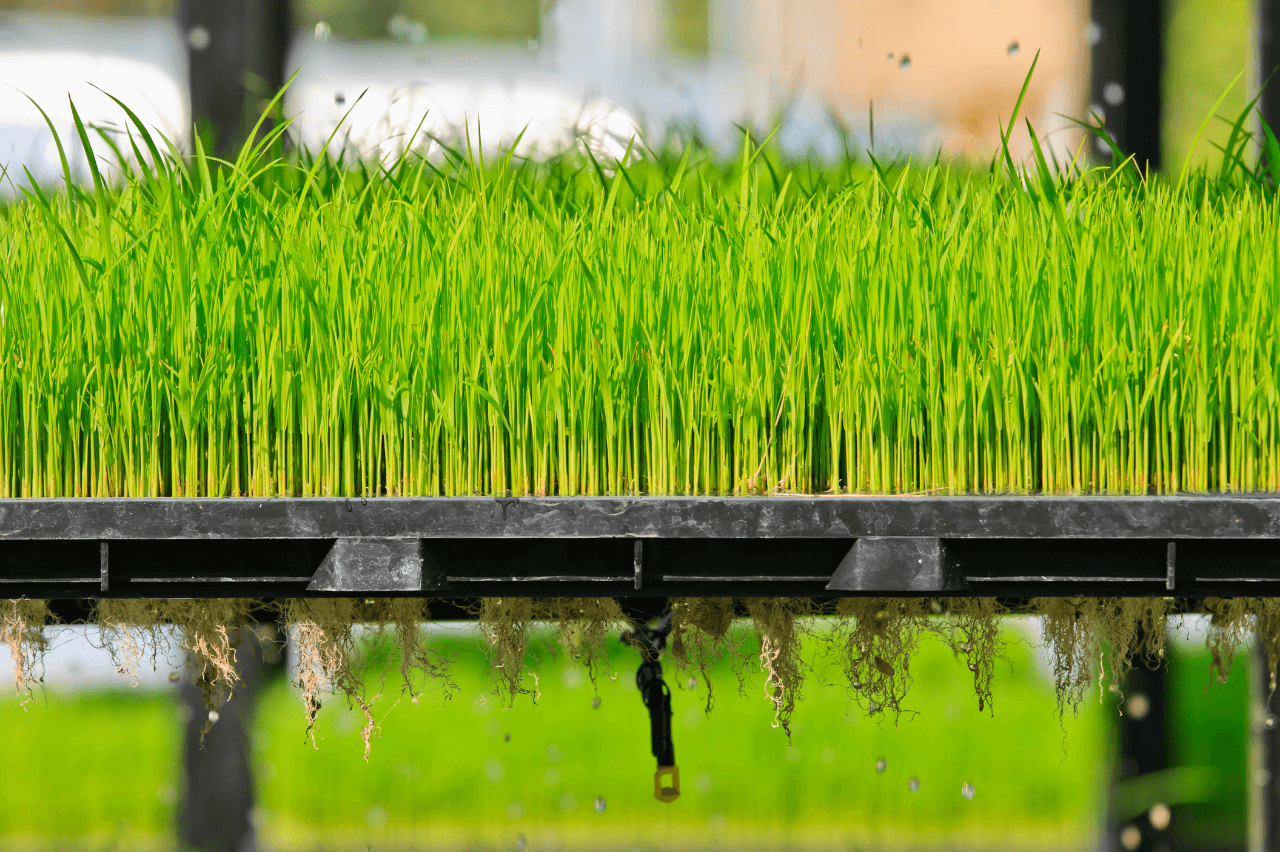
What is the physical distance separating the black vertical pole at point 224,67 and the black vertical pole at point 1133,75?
1.93 meters

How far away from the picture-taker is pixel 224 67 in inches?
73.8

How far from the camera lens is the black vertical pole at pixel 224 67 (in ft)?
6.11

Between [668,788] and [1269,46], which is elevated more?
[1269,46]

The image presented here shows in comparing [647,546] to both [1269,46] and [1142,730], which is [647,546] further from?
[1269,46]

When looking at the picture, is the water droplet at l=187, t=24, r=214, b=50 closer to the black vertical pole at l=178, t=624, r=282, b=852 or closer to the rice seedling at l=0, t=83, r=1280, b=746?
the rice seedling at l=0, t=83, r=1280, b=746

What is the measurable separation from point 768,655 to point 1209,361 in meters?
0.69

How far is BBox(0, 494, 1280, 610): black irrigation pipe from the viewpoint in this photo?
3.13 ft

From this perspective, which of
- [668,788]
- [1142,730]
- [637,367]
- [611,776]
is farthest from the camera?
[611,776]

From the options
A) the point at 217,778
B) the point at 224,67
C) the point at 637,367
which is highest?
the point at 224,67

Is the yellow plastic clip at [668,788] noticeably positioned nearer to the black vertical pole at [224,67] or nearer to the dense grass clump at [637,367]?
the dense grass clump at [637,367]

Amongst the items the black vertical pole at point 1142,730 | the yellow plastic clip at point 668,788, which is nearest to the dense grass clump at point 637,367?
the yellow plastic clip at point 668,788

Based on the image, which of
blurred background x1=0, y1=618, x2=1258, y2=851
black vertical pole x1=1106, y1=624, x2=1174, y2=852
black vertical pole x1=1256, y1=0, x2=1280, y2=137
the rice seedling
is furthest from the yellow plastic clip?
black vertical pole x1=1256, y1=0, x2=1280, y2=137

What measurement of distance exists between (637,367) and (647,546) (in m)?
0.25

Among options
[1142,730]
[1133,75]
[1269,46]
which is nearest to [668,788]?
[1142,730]
